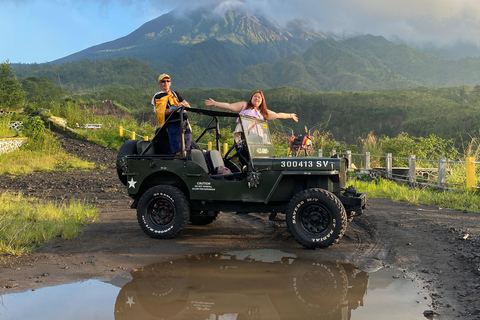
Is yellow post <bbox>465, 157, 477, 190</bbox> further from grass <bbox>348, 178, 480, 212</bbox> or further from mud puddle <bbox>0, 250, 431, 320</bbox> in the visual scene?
mud puddle <bbox>0, 250, 431, 320</bbox>

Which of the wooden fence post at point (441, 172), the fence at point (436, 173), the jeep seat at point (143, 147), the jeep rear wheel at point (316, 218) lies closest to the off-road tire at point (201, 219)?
the jeep seat at point (143, 147)

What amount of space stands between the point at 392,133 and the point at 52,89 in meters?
48.6

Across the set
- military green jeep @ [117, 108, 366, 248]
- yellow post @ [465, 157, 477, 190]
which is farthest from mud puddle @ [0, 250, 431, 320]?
yellow post @ [465, 157, 477, 190]

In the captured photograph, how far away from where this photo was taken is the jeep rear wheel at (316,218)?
19.9ft

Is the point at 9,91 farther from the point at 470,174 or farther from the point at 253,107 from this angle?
the point at 470,174

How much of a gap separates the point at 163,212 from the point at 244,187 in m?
1.42

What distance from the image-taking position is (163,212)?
704 cm

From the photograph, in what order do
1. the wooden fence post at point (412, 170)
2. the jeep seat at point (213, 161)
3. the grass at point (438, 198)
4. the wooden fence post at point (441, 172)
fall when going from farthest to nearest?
1. the wooden fence post at point (412, 170)
2. the wooden fence post at point (441, 172)
3. the grass at point (438, 198)
4. the jeep seat at point (213, 161)

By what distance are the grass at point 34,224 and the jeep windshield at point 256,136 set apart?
123 inches

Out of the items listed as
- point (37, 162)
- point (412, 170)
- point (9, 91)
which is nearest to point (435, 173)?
point (412, 170)

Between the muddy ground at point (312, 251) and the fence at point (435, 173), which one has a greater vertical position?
the fence at point (435, 173)

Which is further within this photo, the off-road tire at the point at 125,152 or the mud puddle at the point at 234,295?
the off-road tire at the point at 125,152

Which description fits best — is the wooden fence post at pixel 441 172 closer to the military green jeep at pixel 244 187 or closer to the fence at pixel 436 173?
the fence at pixel 436 173

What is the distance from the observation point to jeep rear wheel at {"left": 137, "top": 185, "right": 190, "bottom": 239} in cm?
679
